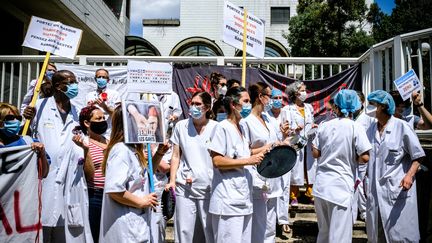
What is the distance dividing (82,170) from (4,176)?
0.65m

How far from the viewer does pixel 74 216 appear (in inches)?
148

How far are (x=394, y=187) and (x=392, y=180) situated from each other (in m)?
0.07

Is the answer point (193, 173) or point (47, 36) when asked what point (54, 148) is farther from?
point (47, 36)

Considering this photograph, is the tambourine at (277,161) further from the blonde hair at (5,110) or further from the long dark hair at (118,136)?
the blonde hair at (5,110)

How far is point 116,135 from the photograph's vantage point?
3193mm

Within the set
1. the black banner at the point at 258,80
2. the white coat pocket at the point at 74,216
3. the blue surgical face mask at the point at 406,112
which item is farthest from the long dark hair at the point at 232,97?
the black banner at the point at 258,80

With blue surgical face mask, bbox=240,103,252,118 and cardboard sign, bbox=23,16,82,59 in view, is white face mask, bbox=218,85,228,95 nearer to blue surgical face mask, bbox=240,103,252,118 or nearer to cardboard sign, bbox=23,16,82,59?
blue surgical face mask, bbox=240,103,252,118

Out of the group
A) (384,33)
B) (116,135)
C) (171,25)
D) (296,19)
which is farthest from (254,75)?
(171,25)

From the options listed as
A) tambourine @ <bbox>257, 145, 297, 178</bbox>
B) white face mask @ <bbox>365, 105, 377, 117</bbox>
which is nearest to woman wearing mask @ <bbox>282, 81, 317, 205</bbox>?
white face mask @ <bbox>365, 105, 377, 117</bbox>

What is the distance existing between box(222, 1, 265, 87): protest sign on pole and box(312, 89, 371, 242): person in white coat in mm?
1877

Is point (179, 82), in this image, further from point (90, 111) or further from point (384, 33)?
point (384, 33)

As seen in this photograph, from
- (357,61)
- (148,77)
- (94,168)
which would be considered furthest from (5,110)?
(357,61)

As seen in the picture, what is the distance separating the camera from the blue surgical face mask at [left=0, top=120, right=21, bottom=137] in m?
3.60

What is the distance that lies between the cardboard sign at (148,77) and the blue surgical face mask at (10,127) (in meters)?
1.15
